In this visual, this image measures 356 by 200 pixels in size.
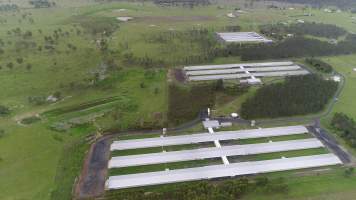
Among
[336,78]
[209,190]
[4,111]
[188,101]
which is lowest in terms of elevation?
[209,190]

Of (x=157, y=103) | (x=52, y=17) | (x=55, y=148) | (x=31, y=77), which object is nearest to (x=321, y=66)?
(x=157, y=103)

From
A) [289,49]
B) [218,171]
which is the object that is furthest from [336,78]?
[218,171]

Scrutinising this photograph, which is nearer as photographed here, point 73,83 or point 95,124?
point 95,124

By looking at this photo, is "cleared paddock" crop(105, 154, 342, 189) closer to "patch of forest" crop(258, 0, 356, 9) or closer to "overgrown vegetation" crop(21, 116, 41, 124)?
"overgrown vegetation" crop(21, 116, 41, 124)

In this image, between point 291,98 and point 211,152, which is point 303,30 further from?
point 211,152

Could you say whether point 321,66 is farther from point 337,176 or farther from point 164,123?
point 164,123

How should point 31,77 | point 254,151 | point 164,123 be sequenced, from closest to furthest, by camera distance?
point 254,151 → point 164,123 → point 31,77

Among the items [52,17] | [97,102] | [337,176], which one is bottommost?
[337,176]
